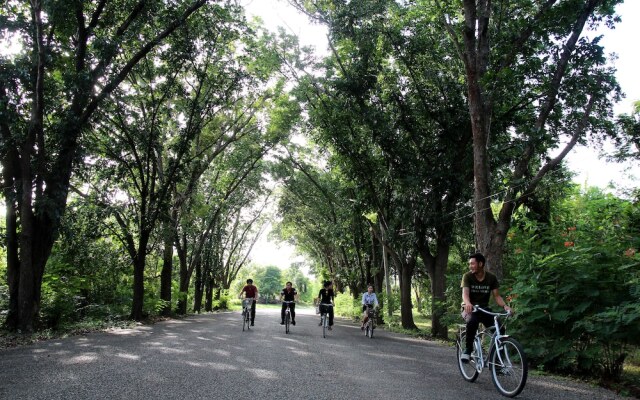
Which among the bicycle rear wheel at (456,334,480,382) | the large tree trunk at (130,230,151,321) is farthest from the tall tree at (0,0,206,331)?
the bicycle rear wheel at (456,334,480,382)

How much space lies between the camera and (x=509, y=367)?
235 inches

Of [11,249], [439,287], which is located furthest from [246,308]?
[11,249]

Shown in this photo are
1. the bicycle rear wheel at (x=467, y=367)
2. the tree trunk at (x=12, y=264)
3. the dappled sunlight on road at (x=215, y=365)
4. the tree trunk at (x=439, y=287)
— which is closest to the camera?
the bicycle rear wheel at (x=467, y=367)

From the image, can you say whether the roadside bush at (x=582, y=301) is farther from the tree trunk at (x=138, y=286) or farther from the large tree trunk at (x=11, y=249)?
the tree trunk at (x=138, y=286)

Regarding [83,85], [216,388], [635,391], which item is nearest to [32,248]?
[83,85]

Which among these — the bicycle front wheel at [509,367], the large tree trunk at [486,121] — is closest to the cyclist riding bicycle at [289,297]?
the large tree trunk at [486,121]

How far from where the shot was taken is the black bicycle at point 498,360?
5.78 meters

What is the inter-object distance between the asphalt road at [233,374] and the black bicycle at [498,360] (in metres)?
0.20

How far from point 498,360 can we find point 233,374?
3.86 meters

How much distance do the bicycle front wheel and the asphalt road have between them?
0.21 metres

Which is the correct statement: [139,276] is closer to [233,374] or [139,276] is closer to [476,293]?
[233,374]

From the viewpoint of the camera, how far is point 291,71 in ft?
62.5

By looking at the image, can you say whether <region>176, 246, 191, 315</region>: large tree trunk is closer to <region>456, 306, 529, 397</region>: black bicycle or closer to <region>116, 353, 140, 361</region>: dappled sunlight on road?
<region>116, 353, 140, 361</region>: dappled sunlight on road

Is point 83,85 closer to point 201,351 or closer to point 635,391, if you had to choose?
point 201,351
